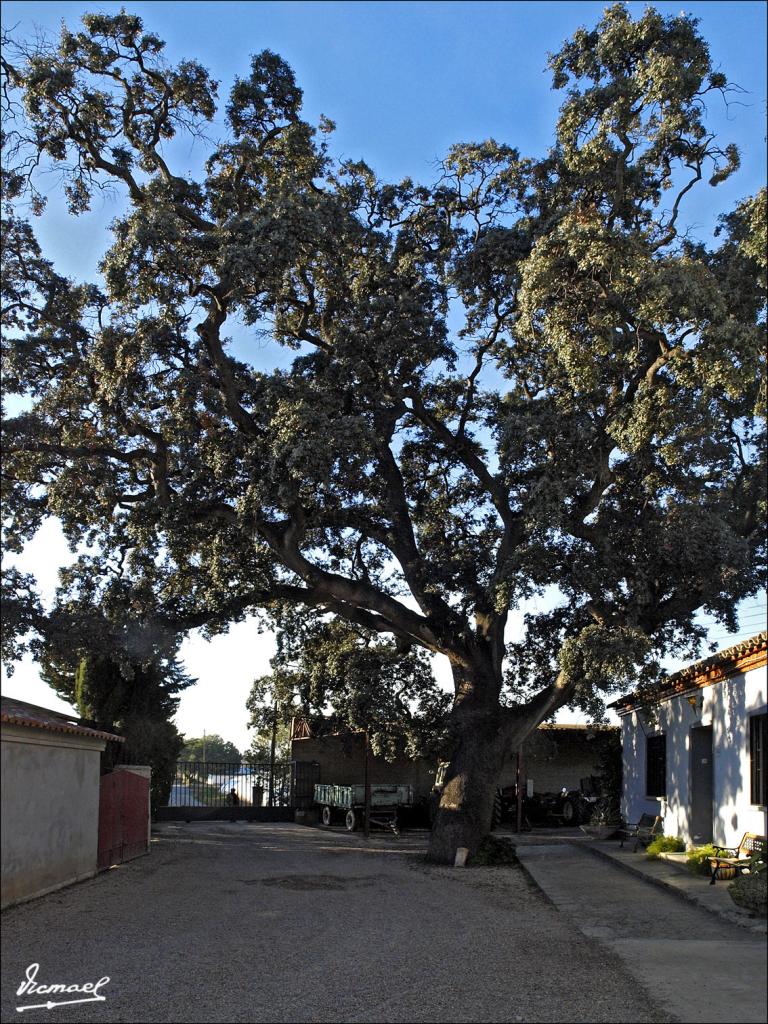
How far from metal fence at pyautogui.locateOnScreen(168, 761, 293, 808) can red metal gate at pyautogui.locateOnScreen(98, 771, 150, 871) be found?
473 inches

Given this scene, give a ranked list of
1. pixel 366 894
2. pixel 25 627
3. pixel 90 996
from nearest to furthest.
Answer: pixel 90 996, pixel 366 894, pixel 25 627

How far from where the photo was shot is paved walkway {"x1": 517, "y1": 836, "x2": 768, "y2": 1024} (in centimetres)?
746

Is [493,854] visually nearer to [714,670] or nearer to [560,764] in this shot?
[714,670]

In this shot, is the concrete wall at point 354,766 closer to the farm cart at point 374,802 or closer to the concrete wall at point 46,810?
the farm cart at point 374,802

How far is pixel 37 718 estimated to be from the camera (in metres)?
13.6

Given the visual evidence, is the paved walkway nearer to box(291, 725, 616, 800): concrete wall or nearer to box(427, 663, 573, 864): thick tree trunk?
box(427, 663, 573, 864): thick tree trunk

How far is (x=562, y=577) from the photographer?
16.7m

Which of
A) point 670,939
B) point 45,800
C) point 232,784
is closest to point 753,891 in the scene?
point 670,939

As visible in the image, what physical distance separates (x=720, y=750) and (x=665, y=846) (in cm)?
292

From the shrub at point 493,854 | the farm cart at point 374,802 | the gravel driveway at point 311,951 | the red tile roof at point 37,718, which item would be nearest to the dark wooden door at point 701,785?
the gravel driveway at point 311,951

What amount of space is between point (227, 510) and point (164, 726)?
10.5m

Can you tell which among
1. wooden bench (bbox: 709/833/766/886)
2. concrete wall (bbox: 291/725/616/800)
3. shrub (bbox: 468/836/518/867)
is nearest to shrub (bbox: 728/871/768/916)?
wooden bench (bbox: 709/833/766/886)

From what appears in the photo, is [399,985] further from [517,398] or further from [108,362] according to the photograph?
[517,398]

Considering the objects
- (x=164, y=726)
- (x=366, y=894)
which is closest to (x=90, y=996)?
(x=366, y=894)
